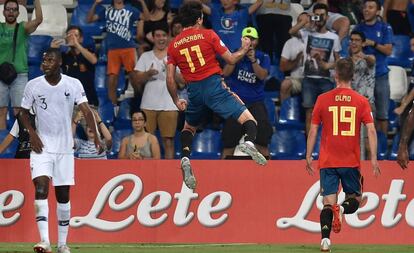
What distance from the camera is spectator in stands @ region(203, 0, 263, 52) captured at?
2089 centimetres

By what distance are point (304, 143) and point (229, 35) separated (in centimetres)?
218

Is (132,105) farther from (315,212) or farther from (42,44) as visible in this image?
(315,212)

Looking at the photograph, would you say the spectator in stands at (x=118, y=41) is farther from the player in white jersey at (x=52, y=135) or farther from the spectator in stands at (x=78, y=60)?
the player in white jersey at (x=52, y=135)

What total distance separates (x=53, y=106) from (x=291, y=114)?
7.46 m

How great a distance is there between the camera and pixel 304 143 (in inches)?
827

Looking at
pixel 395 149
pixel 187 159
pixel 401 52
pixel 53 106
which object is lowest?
pixel 395 149

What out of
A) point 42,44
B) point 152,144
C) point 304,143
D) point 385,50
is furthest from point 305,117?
point 42,44

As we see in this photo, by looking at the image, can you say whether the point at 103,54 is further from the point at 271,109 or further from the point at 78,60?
the point at 271,109

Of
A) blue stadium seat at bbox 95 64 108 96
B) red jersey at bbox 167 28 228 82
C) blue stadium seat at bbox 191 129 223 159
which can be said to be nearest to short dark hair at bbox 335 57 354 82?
red jersey at bbox 167 28 228 82

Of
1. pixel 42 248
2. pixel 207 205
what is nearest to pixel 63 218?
pixel 42 248

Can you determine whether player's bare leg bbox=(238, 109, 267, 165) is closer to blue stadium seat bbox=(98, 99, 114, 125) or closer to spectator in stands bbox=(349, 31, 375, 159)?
spectator in stands bbox=(349, 31, 375, 159)

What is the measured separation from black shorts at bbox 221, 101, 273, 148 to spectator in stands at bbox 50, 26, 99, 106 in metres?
2.54

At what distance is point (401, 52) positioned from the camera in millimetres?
22422

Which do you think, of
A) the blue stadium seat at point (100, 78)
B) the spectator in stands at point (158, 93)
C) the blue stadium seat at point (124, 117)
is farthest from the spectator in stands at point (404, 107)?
the blue stadium seat at point (100, 78)
